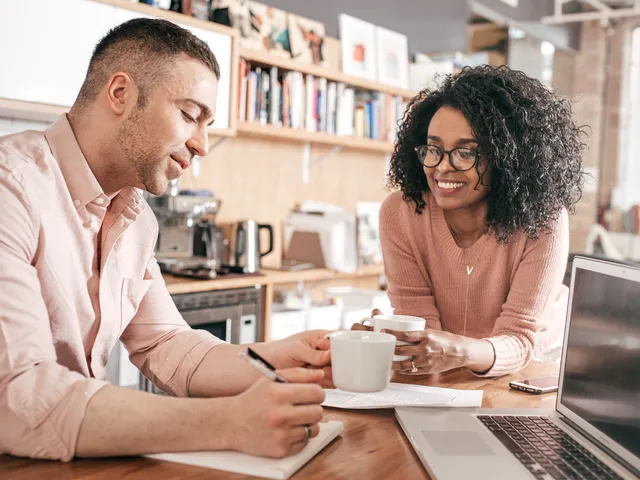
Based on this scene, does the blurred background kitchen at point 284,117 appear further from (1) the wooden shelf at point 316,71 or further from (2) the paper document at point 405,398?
(2) the paper document at point 405,398

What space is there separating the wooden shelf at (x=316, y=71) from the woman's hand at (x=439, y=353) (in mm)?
2498

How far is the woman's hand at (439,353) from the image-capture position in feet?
4.64

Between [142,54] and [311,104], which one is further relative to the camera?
[311,104]

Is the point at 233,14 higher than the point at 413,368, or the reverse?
the point at 233,14

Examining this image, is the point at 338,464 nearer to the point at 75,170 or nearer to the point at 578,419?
the point at 578,419

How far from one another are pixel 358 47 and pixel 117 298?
341cm

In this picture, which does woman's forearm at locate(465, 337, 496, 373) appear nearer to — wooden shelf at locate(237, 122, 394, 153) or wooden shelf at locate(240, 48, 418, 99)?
wooden shelf at locate(237, 122, 394, 153)

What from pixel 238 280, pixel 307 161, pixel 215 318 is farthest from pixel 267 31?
pixel 215 318

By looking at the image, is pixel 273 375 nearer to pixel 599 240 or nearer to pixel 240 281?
pixel 240 281

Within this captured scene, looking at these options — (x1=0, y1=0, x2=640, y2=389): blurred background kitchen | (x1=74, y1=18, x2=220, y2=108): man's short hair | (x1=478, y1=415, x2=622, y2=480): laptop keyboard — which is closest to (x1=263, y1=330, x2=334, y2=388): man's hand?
(x1=478, y1=415, x2=622, y2=480): laptop keyboard

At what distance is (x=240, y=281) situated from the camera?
3322 mm

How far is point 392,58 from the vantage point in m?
4.63

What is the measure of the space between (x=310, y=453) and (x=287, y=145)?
11.5 feet

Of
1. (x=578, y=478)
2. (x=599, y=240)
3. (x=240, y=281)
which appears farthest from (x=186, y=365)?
(x=599, y=240)
